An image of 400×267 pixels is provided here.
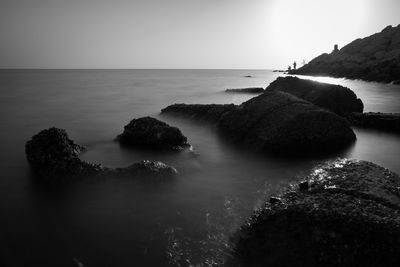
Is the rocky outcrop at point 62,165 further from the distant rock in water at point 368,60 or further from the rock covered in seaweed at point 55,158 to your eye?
→ the distant rock in water at point 368,60

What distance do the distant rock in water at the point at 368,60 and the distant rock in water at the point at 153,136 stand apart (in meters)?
65.2

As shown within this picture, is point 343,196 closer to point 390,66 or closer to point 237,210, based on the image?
point 237,210

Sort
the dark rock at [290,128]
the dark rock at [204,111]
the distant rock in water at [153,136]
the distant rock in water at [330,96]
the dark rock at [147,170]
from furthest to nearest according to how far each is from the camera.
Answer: the dark rock at [204,111]
the distant rock in water at [330,96]
the distant rock in water at [153,136]
the dark rock at [290,128]
the dark rock at [147,170]

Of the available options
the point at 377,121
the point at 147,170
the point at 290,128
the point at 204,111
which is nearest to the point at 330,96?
the point at 377,121

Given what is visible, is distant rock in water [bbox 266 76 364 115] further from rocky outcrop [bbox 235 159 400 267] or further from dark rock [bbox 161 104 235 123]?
rocky outcrop [bbox 235 159 400 267]

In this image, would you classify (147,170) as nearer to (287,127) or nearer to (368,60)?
(287,127)

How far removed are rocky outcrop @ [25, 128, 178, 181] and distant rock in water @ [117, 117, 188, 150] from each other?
10.9 ft

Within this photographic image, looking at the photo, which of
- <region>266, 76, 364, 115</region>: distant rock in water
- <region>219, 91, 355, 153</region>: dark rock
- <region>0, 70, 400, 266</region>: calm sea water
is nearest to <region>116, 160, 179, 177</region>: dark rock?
<region>0, 70, 400, 266</region>: calm sea water

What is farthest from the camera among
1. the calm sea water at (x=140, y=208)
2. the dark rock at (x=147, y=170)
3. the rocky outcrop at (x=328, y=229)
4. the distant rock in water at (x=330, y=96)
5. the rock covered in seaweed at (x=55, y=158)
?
the distant rock in water at (x=330, y=96)

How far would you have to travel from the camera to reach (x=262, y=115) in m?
14.5

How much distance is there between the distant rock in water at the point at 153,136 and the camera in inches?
534

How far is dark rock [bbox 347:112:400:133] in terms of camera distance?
18.4m

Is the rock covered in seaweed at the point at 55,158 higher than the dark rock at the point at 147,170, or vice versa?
the rock covered in seaweed at the point at 55,158

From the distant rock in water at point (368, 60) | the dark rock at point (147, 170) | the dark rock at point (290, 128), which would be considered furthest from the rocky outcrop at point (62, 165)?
the distant rock in water at point (368, 60)
